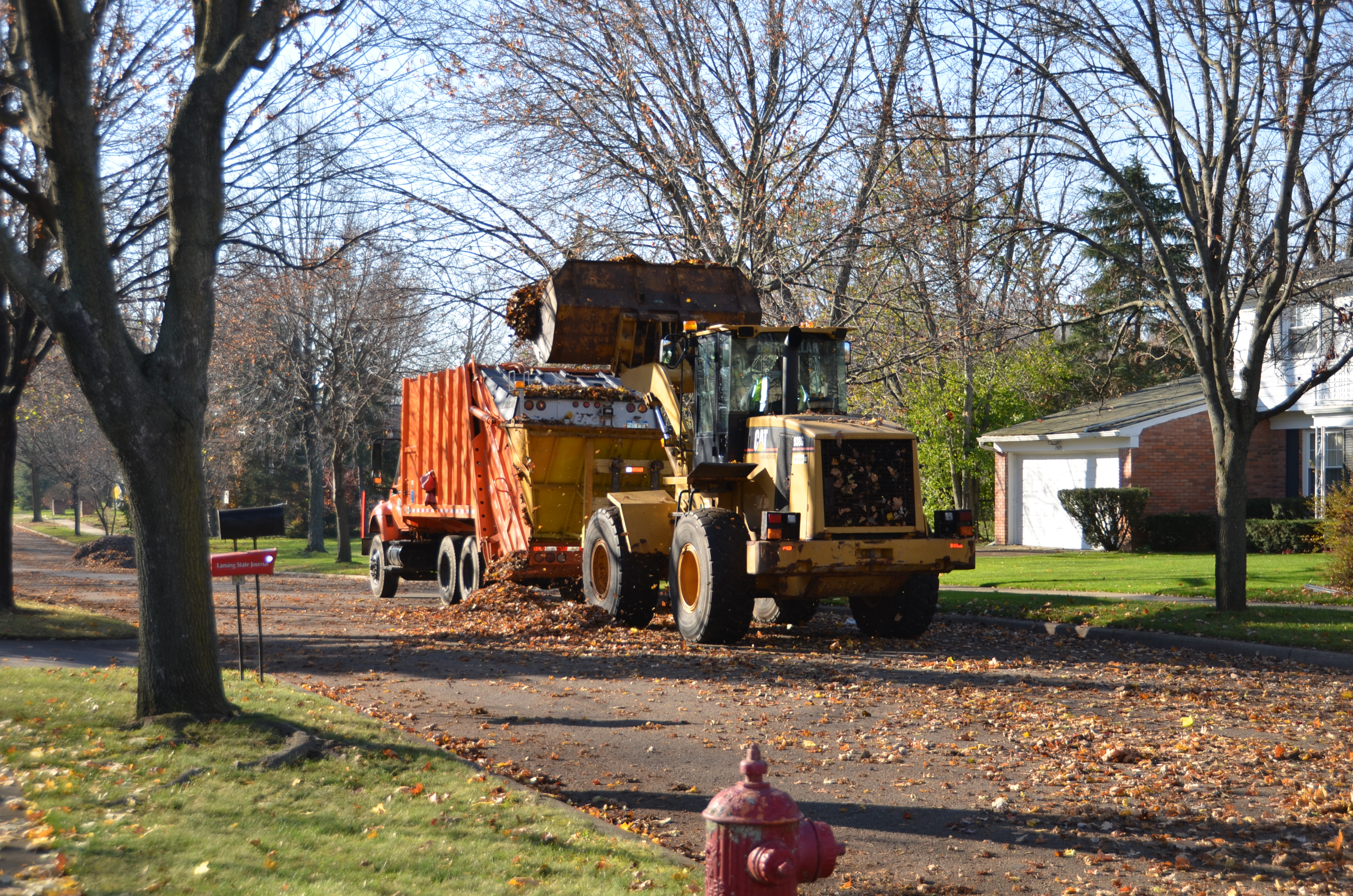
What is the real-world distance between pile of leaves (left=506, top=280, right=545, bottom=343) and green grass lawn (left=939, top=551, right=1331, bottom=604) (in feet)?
25.2

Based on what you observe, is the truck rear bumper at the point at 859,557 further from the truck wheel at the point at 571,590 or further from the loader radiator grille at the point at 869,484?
the truck wheel at the point at 571,590

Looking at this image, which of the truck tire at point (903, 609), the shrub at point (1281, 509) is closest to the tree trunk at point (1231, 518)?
the truck tire at point (903, 609)

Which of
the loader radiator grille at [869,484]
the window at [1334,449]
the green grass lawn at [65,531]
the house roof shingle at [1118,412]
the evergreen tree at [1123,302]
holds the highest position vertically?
the evergreen tree at [1123,302]

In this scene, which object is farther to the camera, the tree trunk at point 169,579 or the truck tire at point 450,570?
the truck tire at point 450,570

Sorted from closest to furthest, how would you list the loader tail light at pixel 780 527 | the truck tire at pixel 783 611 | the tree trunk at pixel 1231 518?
the loader tail light at pixel 780 527, the tree trunk at pixel 1231 518, the truck tire at pixel 783 611

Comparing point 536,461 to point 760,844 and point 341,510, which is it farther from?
point 341,510

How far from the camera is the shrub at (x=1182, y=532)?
85.8 ft

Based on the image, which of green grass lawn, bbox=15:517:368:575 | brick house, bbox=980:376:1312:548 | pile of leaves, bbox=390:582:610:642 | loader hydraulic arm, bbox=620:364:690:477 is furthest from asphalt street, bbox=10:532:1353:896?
brick house, bbox=980:376:1312:548

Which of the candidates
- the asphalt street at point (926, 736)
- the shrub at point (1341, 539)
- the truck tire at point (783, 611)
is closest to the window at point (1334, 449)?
the shrub at point (1341, 539)

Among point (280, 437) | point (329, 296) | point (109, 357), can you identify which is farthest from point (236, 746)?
point (280, 437)

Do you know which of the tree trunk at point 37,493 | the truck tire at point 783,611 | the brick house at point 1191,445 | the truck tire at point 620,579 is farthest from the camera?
the tree trunk at point 37,493

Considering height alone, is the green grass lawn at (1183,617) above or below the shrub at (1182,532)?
below

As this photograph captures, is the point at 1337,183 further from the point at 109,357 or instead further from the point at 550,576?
the point at 109,357

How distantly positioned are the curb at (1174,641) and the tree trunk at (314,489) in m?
27.3
